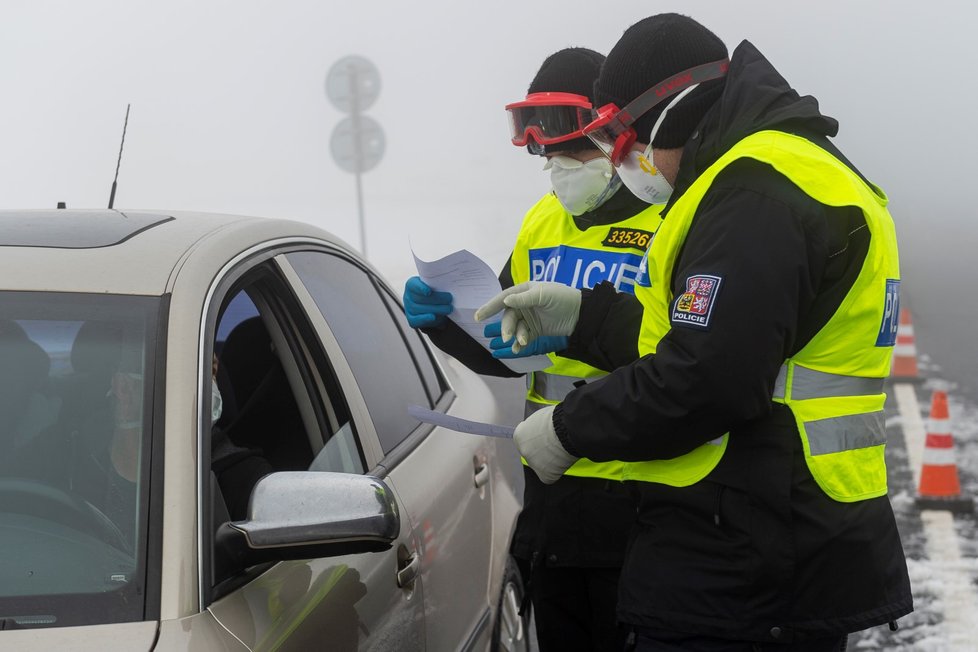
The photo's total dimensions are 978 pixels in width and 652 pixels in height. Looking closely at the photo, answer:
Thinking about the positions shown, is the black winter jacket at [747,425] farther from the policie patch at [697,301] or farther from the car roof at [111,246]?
the car roof at [111,246]

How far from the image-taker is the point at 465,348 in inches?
126

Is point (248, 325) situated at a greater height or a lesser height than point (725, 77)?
lesser

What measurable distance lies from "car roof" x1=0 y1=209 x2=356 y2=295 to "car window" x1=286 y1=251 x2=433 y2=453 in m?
0.29

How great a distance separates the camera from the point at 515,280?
3.34 meters

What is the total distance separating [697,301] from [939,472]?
4.58m

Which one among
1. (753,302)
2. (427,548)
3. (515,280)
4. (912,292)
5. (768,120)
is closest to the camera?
(753,302)

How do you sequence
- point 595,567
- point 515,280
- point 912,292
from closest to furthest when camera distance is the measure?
point 595,567
point 515,280
point 912,292

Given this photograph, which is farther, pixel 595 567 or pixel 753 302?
pixel 595 567

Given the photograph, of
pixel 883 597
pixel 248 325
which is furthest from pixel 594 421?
pixel 248 325

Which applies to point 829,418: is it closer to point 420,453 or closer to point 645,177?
point 645,177

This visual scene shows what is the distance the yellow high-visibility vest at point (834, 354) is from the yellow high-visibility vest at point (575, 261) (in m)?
0.88

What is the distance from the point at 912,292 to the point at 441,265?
1387 centimetres

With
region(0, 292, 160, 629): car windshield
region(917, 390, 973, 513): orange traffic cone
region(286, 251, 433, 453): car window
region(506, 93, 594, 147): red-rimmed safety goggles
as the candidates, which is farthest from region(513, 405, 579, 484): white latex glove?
region(917, 390, 973, 513): orange traffic cone

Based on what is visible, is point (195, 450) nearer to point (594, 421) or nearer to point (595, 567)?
point (594, 421)
